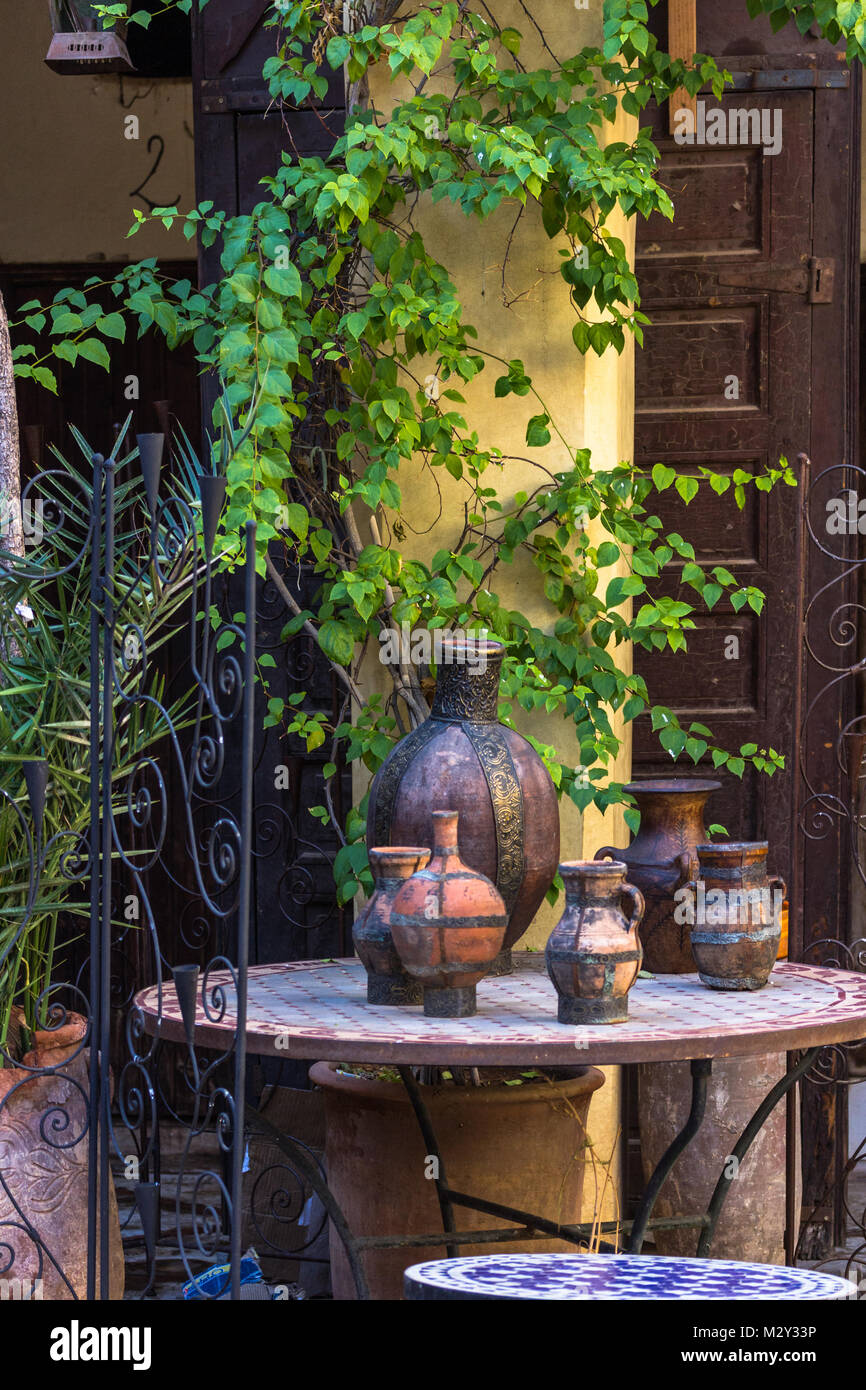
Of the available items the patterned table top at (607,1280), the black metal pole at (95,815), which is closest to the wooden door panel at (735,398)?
the patterned table top at (607,1280)

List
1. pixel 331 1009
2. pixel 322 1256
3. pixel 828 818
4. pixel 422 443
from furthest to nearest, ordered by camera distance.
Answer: pixel 828 818 → pixel 322 1256 → pixel 422 443 → pixel 331 1009

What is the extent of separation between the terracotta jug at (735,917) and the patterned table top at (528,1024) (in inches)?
1.5

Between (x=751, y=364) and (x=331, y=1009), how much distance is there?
2271 mm

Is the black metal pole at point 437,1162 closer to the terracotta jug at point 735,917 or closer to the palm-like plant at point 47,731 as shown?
the terracotta jug at point 735,917

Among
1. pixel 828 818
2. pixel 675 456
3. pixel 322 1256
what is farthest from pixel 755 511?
pixel 322 1256

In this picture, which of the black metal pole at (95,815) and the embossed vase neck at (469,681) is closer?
the black metal pole at (95,815)

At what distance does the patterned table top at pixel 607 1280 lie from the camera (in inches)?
79.7

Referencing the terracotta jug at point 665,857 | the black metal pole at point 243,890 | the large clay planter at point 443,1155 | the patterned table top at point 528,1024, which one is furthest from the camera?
the large clay planter at point 443,1155

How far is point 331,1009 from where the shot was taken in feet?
8.98

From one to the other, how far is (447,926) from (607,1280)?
611 mm

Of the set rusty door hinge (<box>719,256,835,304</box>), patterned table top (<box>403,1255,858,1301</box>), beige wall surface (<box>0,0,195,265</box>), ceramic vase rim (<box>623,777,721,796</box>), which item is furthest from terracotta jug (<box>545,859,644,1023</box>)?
beige wall surface (<box>0,0,195,265</box>)

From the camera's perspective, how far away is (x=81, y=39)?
3.96 metres

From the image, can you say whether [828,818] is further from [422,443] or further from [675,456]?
[422,443]

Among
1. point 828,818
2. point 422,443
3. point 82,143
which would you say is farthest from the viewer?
point 82,143
